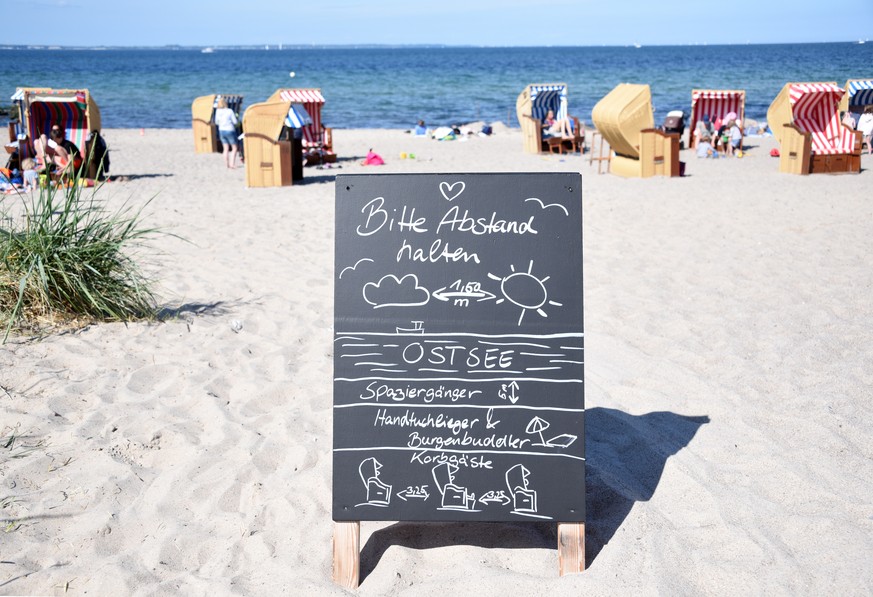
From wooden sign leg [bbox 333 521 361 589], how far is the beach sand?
0.04 m

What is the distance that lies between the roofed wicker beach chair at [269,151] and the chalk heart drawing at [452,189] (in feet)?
31.6

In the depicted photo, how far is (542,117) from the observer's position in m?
19.4

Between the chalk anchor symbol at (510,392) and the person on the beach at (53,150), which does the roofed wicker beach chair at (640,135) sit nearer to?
the person on the beach at (53,150)

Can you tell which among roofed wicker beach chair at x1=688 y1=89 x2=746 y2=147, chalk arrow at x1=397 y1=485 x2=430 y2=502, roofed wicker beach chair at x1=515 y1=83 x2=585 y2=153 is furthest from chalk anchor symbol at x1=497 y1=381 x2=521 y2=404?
roofed wicker beach chair at x1=688 y1=89 x2=746 y2=147

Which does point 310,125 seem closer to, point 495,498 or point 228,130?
point 228,130

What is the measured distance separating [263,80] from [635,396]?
2472 inches

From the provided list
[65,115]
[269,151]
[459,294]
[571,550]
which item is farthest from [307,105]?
[571,550]

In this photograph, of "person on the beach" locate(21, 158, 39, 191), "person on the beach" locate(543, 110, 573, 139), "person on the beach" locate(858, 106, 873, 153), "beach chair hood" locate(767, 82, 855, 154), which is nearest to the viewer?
"person on the beach" locate(21, 158, 39, 191)

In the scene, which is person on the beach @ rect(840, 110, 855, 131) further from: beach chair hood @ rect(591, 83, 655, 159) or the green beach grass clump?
the green beach grass clump

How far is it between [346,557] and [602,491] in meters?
1.07

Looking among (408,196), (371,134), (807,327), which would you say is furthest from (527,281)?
(371,134)

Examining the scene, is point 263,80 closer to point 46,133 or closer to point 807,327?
point 46,133

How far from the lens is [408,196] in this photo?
9.25 feet

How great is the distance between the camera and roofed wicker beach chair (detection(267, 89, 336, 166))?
48.0 ft
